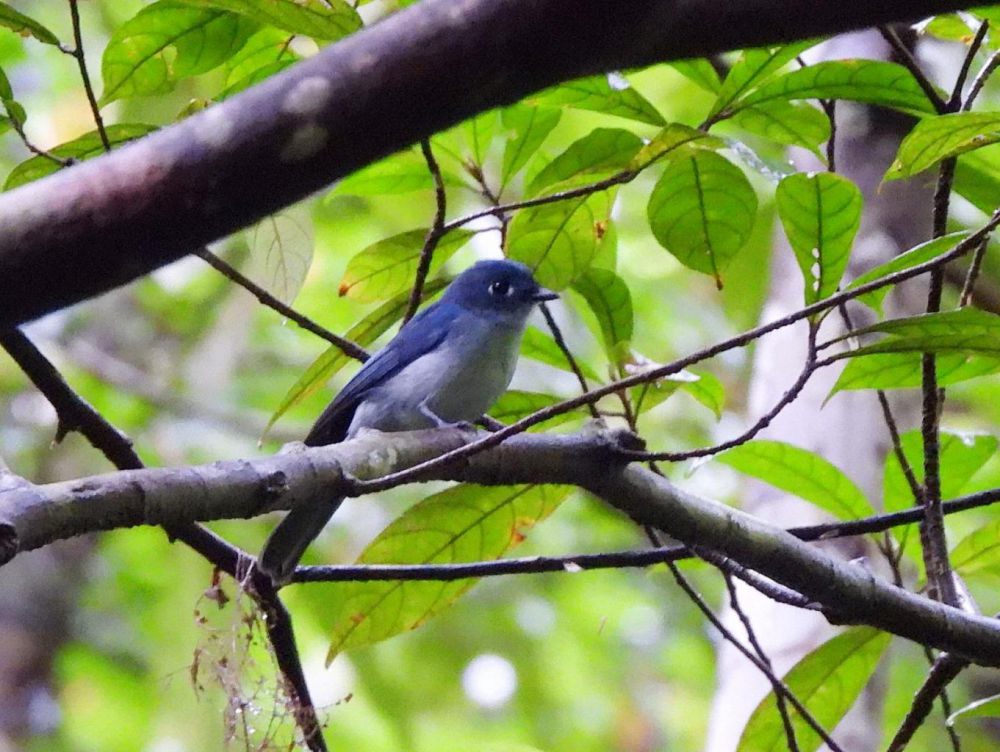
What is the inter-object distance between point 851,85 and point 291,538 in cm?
170

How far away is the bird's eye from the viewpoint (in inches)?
171

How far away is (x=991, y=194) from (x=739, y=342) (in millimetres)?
1178

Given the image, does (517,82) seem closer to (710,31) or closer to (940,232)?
(710,31)

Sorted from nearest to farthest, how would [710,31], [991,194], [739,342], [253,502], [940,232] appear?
[710,31] → [253,502] → [739,342] → [940,232] → [991,194]

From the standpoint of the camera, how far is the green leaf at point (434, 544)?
2.91 m

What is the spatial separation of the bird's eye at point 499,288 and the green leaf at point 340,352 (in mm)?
1275

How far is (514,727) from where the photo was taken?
8.03 metres

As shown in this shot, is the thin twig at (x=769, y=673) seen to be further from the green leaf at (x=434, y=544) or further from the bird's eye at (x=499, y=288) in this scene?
the bird's eye at (x=499, y=288)

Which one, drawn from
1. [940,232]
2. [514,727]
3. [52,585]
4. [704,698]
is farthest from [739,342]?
[704,698]

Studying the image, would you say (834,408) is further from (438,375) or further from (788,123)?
(788,123)

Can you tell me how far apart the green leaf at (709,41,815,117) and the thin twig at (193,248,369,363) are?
0.94 metres

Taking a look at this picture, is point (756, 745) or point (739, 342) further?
point (756, 745)

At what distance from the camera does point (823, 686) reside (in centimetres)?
304

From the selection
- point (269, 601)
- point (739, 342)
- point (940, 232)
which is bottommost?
point (739, 342)
